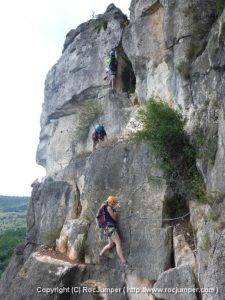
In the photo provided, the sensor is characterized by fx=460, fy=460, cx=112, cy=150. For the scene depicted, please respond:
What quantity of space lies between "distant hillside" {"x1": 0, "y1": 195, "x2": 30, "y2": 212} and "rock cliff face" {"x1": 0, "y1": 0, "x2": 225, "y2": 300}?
478ft

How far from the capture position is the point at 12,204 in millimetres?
187125

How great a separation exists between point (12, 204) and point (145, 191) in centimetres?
17719

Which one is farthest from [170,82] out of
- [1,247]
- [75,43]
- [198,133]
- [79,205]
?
[1,247]

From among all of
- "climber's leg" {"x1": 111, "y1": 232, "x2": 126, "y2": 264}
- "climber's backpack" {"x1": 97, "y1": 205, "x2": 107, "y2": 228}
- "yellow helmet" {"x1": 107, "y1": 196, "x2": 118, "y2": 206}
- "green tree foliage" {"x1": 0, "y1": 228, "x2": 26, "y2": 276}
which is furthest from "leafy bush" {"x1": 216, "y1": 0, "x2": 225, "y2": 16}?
"green tree foliage" {"x1": 0, "y1": 228, "x2": 26, "y2": 276}

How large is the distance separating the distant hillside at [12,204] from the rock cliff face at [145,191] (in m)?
146

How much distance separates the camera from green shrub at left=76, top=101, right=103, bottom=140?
2638cm

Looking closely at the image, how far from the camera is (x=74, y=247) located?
59.2 feet

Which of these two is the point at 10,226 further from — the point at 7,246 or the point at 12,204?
the point at 12,204

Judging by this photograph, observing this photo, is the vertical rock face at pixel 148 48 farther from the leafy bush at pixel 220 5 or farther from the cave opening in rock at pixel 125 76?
the leafy bush at pixel 220 5

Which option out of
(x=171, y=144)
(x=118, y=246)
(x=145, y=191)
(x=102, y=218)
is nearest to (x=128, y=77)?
(x=171, y=144)

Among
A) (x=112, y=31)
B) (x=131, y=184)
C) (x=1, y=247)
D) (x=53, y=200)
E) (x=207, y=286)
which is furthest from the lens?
(x=1, y=247)

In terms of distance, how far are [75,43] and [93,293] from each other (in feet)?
68.6

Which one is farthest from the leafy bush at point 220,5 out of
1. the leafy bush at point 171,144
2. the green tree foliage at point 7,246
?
the green tree foliage at point 7,246

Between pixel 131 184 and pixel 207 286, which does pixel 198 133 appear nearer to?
pixel 131 184
